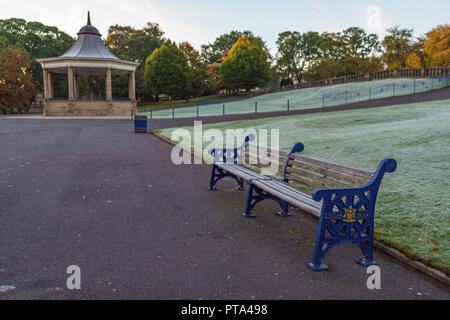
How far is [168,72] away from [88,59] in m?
23.8

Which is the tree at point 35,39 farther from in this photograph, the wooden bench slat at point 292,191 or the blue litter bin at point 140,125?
the wooden bench slat at point 292,191

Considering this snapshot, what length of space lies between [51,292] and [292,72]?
279 feet

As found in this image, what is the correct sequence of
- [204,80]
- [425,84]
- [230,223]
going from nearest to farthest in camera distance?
[230,223] → [425,84] → [204,80]

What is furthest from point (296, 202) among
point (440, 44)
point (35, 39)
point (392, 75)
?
point (35, 39)

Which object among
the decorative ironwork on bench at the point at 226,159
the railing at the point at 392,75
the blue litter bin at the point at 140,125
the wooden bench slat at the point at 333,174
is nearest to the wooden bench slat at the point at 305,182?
the wooden bench slat at the point at 333,174

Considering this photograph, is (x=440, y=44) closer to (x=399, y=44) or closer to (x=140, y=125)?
(x=399, y=44)

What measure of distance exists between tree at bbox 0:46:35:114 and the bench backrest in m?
58.1

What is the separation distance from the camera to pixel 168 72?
65.6m

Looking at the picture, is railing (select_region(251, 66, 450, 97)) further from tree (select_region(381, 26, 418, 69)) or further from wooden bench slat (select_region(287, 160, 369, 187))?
wooden bench slat (select_region(287, 160, 369, 187))

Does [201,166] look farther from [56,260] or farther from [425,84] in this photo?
[425,84]

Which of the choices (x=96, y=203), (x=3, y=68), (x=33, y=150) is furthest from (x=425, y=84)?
(x=3, y=68)

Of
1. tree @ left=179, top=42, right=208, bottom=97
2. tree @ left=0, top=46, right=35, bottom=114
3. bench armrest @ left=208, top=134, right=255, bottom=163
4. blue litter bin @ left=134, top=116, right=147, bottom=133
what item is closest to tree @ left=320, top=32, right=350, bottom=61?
tree @ left=179, top=42, right=208, bottom=97

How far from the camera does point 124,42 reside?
254ft

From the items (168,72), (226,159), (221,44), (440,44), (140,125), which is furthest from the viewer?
(221,44)
